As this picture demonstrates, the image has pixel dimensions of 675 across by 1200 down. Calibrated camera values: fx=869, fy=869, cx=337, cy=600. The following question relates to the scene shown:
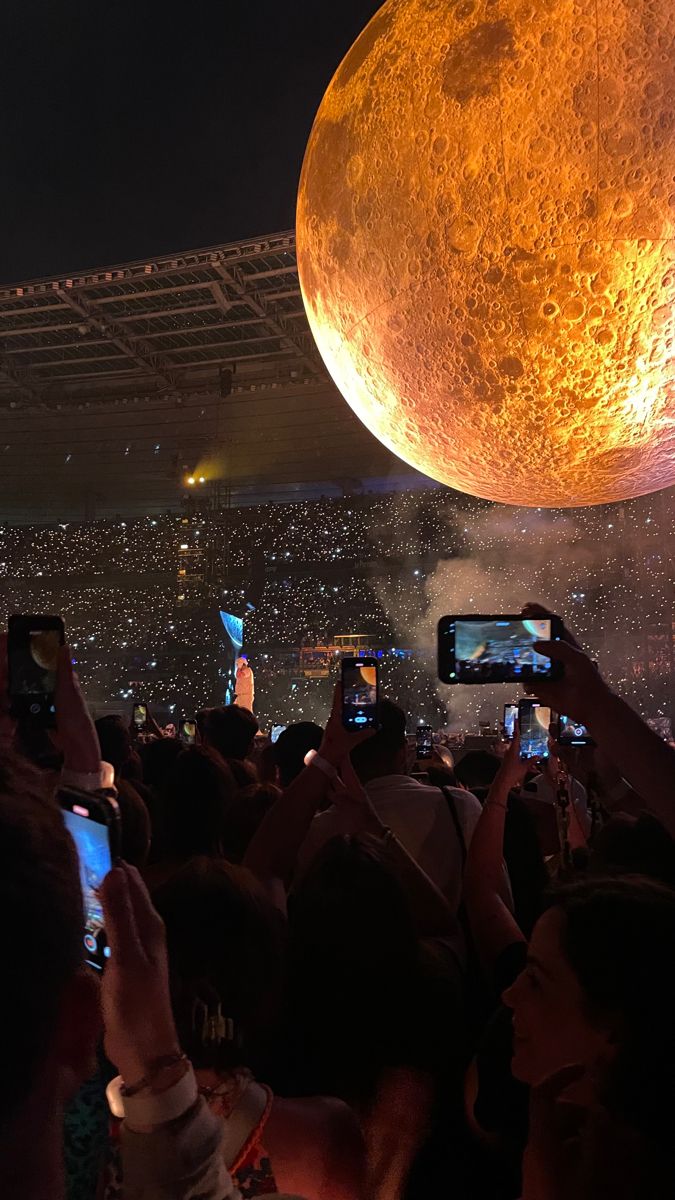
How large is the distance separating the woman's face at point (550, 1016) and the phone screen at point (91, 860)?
48cm

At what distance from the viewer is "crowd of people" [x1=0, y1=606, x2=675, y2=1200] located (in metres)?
0.58

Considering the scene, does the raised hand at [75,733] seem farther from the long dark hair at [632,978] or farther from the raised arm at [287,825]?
the long dark hair at [632,978]

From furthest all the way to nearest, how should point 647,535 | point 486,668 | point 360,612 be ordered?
1. point 360,612
2. point 647,535
3. point 486,668

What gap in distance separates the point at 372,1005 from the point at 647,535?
12079mm

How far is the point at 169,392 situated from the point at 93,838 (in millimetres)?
11317

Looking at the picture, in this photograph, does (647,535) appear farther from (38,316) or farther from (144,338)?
(38,316)

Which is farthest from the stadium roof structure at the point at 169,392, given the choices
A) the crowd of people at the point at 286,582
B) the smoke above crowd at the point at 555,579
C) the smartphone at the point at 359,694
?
the smartphone at the point at 359,694

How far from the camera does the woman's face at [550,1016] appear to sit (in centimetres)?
87

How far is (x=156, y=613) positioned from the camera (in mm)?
15281

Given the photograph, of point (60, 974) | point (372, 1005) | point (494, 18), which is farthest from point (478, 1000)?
point (494, 18)

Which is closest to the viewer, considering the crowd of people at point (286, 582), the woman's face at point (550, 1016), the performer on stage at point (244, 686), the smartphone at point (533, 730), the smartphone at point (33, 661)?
the woman's face at point (550, 1016)

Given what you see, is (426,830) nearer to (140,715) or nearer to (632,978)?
(632,978)

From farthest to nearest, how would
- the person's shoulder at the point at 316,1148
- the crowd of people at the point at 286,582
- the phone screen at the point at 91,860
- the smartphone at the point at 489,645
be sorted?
the crowd of people at the point at 286,582
the smartphone at the point at 489,645
the person's shoulder at the point at 316,1148
the phone screen at the point at 91,860

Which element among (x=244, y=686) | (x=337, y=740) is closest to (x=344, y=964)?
(x=337, y=740)
